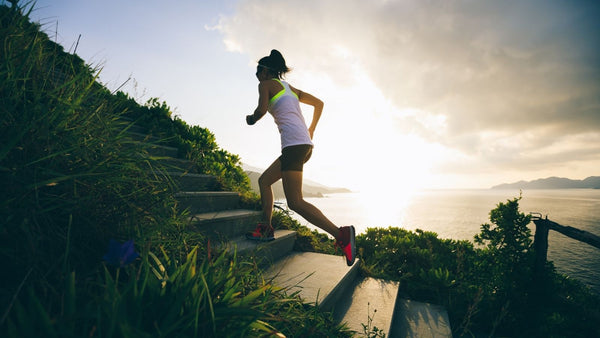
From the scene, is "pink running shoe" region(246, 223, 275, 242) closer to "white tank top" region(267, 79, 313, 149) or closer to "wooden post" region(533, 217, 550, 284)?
"white tank top" region(267, 79, 313, 149)

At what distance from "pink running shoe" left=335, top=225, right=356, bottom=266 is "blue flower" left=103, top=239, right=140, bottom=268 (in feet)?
6.72

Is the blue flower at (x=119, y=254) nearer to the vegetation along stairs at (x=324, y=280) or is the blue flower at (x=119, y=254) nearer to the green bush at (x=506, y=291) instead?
the vegetation along stairs at (x=324, y=280)

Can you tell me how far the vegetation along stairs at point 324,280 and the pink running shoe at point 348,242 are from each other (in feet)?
0.76

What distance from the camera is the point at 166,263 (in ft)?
4.05

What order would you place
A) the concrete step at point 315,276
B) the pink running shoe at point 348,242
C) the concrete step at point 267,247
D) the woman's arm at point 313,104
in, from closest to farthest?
the concrete step at point 315,276, the concrete step at point 267,247, the pink running shoe at point 348,242, the woman's arm at point 313,104

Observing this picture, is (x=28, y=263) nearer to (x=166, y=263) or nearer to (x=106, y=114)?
(x=166, y=263)

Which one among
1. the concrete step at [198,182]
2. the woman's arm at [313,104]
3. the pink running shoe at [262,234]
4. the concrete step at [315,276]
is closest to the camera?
the concrete step at [315,276]

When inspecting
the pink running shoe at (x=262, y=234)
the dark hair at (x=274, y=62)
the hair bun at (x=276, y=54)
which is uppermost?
the hair bun at (x=276, y=54)

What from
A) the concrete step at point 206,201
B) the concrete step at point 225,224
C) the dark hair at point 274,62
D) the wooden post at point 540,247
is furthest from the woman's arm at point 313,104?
the wooden post at point 540,247

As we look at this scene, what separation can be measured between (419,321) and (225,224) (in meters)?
2.31

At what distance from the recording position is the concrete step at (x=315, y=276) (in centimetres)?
205

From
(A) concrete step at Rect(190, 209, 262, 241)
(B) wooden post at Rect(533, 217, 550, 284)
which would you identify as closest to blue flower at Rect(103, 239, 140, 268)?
(A) concrete step at Rect(190, 209, 262, 241)

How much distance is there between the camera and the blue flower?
79cm

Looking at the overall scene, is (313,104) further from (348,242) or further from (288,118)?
(348,242)
